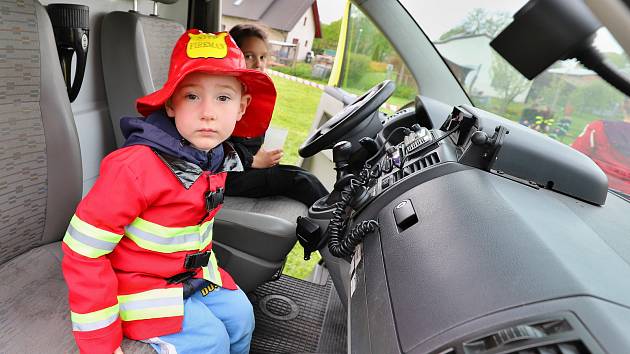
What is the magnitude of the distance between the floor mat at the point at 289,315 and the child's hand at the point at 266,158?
520mm

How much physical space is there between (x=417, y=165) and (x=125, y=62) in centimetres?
124

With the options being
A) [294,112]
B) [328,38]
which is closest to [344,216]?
[328,38]

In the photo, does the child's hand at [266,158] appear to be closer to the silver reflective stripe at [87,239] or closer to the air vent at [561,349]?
the silver reflective stripe at [87,239]

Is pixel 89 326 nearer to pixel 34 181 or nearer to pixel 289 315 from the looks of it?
pixel 34 181

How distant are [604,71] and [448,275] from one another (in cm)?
38

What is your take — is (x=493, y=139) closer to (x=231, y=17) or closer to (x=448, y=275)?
(x=448, y=275)

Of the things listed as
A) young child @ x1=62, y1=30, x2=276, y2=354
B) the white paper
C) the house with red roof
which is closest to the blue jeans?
young child @ x1=62, y1=30, x2=276, y2=354

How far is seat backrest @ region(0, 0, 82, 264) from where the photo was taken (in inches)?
43.8

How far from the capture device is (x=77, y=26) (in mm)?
1491

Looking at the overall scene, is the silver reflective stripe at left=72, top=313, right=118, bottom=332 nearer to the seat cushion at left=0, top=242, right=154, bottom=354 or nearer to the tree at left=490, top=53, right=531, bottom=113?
the seat cushion at left=0, top=242, right=154, bottom=354

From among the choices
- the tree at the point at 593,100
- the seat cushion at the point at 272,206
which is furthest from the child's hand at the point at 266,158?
the tree at the point at 593,100

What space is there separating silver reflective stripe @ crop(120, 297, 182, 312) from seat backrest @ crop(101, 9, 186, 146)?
973 mm

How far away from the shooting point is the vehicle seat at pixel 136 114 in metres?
1.56

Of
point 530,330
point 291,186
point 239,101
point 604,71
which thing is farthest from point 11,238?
point 604,71
